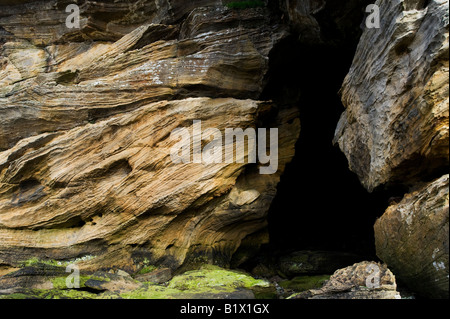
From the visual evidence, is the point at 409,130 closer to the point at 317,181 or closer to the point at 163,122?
the point at 163,122

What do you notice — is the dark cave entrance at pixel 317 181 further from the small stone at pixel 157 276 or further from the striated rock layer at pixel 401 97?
the small stone at pixel 157 276

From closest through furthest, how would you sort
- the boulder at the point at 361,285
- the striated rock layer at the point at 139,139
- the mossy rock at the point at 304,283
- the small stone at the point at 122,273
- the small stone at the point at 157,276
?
the boulder at the point at 361,285 < the small stone at the point at 122,273 < the small stone at the point at 157,276 < the mossy rock at the point at 304,283 < the striated rock layer at the point at 139,139

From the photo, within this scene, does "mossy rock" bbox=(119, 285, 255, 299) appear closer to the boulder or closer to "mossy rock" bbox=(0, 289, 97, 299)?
"mossy rock" bbox=(0, 289, 97, 299)

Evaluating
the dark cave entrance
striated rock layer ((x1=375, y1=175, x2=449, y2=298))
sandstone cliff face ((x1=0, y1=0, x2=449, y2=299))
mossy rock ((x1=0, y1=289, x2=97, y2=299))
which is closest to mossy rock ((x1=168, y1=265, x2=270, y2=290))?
sandstone cliff face ((x1=0, y1=0, x2=449, y2=299))

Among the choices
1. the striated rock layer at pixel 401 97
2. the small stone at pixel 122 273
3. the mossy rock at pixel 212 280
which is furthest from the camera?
the small stone at pixel 122 273

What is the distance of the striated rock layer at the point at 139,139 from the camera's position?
1470cm

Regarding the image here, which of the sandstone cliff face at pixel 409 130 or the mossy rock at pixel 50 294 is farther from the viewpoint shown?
the mossy rock at pixel 50 294

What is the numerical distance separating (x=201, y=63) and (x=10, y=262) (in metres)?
10.3

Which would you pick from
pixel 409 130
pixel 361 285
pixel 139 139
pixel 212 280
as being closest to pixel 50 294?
pixel 212 280

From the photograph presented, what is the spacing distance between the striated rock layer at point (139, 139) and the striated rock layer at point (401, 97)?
4684 mm

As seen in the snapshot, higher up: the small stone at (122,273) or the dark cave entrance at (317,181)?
the dark cave entrance at (317,181)

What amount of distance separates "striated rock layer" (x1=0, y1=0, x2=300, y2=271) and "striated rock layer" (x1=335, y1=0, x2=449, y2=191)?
15.4 ft

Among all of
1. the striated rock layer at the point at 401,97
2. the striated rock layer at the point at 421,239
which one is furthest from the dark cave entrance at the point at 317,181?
the striated rock layer at the point at 421,239

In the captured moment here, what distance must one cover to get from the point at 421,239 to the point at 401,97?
3842 mm
